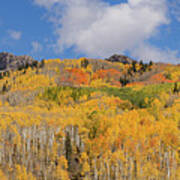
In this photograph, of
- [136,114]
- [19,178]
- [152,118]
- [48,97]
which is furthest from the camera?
[48,97]

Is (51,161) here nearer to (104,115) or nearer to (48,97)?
(104,115)

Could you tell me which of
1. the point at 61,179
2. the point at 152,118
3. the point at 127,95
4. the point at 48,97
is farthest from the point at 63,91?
the point at 61,179

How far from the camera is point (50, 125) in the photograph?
308ft

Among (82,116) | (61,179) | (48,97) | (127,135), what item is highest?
(48,97)

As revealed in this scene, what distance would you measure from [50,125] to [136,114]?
39844 mm

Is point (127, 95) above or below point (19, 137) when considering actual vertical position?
above

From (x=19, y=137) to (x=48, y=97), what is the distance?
56.6 m

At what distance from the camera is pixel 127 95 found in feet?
462

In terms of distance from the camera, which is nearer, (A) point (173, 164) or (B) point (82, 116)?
(A) point (173, 164)

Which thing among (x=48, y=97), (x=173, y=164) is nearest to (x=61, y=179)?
(x=173, y=164)

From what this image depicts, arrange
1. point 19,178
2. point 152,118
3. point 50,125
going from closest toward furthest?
point 19,178, point 50,125, point 152,118

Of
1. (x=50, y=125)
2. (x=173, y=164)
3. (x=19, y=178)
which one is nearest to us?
(x=19, y=178)

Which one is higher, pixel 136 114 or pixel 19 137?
pixel 136 114

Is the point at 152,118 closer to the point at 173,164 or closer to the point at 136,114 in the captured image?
the point at 136,114
